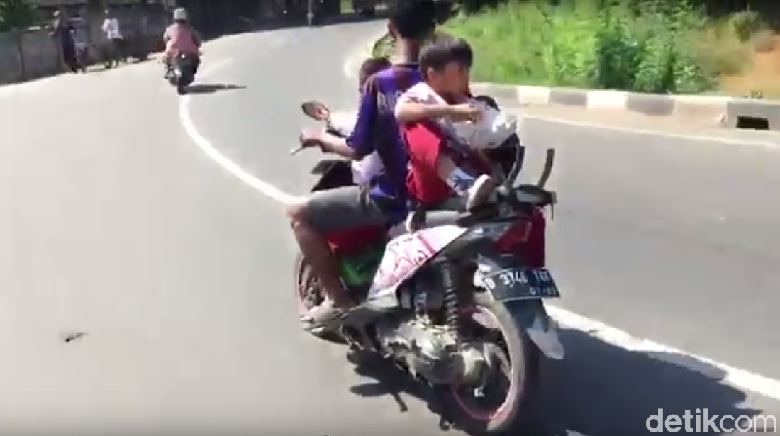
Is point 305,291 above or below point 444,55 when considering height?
below

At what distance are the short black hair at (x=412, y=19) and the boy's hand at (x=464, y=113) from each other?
0.60 metres

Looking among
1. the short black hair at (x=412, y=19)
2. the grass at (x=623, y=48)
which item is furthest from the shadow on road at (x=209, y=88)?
the short black hair at (x=412, y=19)

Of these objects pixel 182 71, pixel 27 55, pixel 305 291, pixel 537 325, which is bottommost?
pixel 27 55

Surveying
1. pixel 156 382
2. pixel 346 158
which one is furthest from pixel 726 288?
pixel 156 382

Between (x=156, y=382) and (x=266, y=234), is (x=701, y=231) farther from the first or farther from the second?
(x=156, y=382)

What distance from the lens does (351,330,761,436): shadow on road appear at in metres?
4.68

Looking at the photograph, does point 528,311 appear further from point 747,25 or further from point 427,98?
point 747,25

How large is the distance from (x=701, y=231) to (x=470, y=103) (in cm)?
402

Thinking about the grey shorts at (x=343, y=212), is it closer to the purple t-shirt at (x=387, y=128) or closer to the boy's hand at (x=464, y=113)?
the purple t-shirt at (x=387, y=128)

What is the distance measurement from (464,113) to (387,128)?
0.64m

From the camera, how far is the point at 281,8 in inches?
2884

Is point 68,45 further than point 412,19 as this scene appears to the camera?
Yes

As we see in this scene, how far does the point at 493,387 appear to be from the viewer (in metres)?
4.57

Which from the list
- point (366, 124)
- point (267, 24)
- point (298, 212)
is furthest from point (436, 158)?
point (267, 24)
